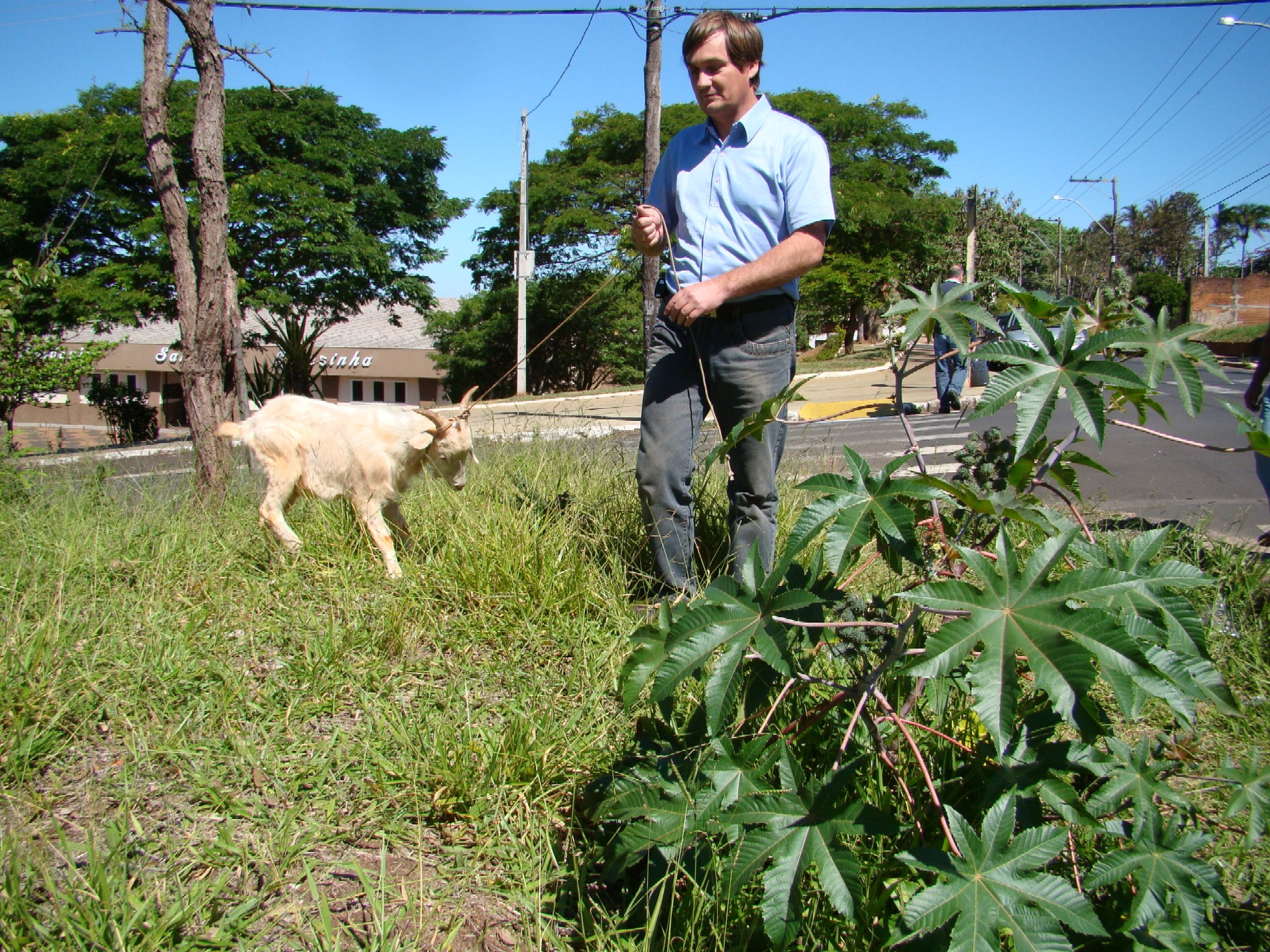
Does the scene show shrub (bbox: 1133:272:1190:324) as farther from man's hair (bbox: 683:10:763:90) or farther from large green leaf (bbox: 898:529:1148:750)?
large green leaf (bbox: 898:529:1148:750)

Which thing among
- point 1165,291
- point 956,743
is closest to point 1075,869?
point 956,743

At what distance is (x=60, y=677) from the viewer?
2570 mm

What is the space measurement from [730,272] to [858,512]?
5.30 feet

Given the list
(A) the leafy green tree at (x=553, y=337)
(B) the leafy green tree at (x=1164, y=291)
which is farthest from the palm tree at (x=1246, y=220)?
(A) the leafy green tree at (x=553, y=337)

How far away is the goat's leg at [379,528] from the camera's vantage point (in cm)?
372

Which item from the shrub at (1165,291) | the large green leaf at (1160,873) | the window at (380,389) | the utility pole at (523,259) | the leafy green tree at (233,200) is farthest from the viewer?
the window at (380,389)

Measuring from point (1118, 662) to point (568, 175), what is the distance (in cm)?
2902

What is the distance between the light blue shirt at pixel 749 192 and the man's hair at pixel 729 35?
175 millimetres

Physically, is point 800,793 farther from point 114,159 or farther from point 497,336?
point 497,336

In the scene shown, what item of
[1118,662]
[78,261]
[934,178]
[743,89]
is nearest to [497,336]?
[78,261]

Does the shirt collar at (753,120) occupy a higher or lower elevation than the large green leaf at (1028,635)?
higher

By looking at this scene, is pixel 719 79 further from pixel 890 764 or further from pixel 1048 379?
pixel 890 764

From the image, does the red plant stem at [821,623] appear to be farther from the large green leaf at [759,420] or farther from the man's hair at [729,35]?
the man's hair at [729,35]

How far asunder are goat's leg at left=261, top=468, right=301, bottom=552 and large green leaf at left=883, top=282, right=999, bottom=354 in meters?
3.10
